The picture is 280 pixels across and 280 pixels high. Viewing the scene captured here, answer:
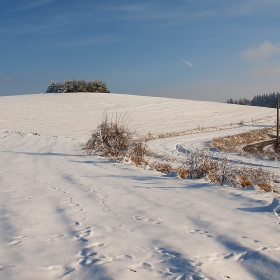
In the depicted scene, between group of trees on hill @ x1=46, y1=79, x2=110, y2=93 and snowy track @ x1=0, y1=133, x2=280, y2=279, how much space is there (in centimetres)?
5818

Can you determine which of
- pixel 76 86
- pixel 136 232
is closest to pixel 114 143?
pixel 136 232

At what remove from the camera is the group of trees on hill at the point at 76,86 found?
6247cm

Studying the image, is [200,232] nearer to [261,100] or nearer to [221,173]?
[221,173]

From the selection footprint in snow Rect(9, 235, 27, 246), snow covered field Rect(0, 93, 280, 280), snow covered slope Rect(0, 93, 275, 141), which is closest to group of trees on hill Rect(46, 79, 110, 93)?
snow covered slope Rect(0, 93, 275, 141)

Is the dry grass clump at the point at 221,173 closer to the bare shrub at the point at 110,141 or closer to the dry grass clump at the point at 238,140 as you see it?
the bare shrub at the point at 110,141

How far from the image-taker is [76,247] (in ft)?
9.95

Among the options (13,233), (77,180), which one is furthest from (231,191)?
(13,233)

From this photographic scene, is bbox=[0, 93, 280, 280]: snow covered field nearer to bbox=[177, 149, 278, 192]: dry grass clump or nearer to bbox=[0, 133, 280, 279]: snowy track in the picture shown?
bbox=[0, 133, 280, 279]: snowy track

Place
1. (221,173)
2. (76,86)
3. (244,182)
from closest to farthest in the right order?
(244,182), (221,173), (76,86)

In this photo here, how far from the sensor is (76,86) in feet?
206

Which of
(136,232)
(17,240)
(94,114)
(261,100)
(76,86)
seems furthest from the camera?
(261,100)

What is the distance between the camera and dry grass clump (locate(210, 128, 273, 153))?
23.4 metres

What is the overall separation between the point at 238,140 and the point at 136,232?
2531 cm

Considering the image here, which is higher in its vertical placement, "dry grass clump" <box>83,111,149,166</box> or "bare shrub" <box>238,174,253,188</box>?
"dry grass clump" <box>83,111,149,166</box>
